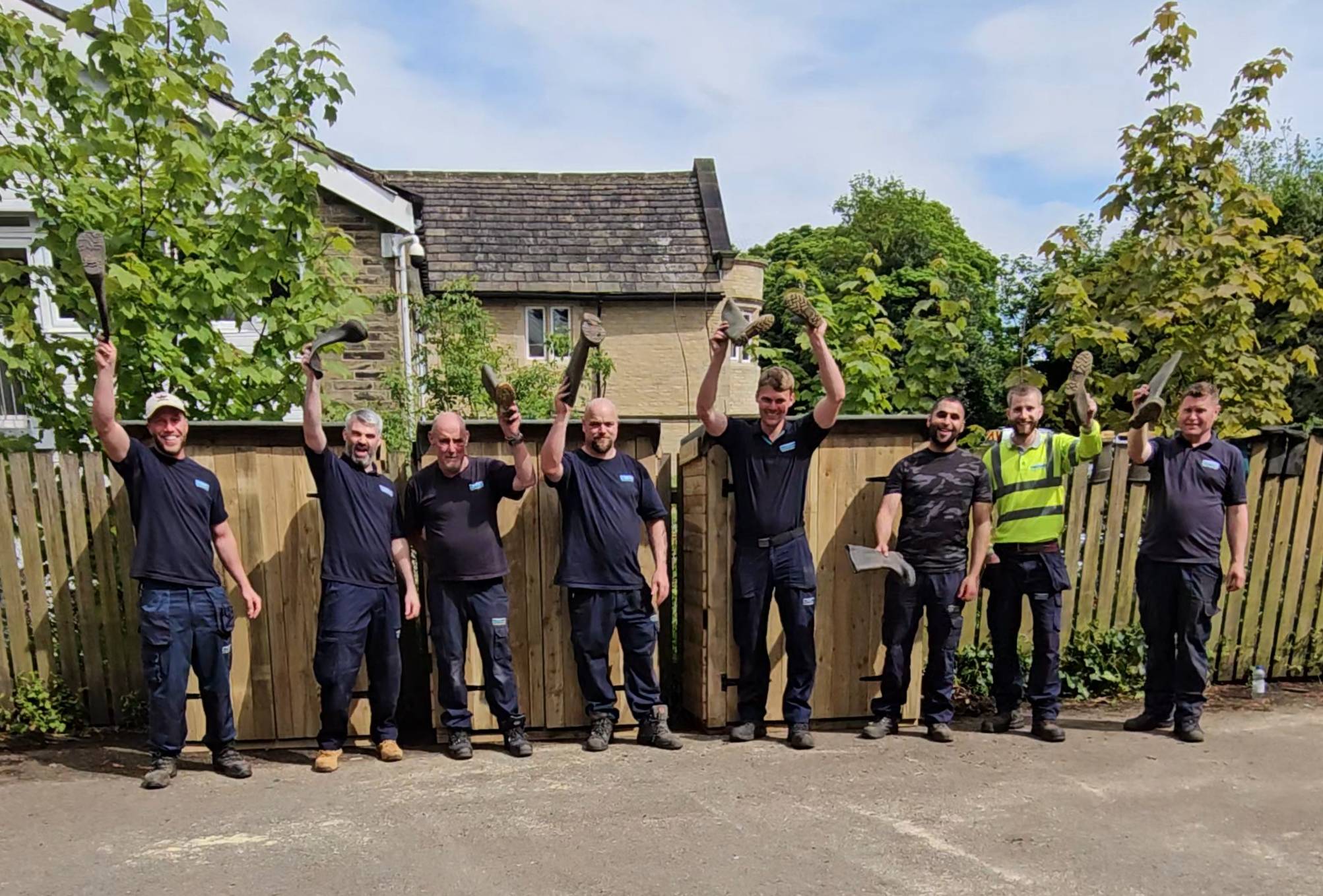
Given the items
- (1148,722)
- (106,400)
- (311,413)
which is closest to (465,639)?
(311,413)

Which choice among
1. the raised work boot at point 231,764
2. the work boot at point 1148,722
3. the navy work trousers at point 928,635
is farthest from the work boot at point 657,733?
the work boot at point 1148,722

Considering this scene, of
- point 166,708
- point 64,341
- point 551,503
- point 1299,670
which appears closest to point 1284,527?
point 1299,670

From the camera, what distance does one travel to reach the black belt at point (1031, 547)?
465 cm

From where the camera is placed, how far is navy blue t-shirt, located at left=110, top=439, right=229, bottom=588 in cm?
405

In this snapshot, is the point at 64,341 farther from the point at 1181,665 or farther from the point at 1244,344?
the point at 1244,344

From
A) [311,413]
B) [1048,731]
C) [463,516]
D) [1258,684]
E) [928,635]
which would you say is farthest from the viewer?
[1258,684]

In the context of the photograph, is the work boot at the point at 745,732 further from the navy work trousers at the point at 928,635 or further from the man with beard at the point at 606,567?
the navy work trousers at the point at 928,635

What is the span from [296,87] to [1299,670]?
24.3 ft

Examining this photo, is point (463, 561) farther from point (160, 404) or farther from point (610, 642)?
point (160, 404)

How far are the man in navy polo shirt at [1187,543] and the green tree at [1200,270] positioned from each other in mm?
1165

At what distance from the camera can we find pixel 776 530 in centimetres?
454

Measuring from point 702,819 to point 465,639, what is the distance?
1593 mm

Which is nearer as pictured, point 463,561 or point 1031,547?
point 463,561

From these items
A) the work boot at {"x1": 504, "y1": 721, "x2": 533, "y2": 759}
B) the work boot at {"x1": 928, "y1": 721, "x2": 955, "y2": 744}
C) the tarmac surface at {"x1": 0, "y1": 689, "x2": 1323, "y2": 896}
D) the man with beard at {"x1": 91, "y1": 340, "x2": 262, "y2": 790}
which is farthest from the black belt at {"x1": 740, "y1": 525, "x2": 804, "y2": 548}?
the man with beard at {"x1": 91, "y1": 340, "x2": 262, "y2": 790}
